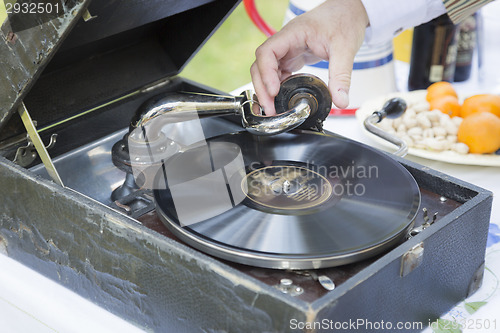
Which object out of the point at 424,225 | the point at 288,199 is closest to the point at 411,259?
the point at 424,225

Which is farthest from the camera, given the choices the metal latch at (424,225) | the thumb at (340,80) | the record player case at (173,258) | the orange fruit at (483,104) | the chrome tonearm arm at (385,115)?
the orange fruit at (483,104)

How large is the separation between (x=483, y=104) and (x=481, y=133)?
0.45 ft

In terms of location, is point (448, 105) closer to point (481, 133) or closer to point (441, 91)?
point (441, 91)

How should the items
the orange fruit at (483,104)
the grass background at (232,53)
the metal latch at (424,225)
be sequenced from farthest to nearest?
the grass background at (232,53)
the orange fruit at (483,104)
the metal latch at (424,225)

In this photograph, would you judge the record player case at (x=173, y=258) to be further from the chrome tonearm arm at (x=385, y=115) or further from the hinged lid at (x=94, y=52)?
the chrome tonearm arm at (x=385, y=115)

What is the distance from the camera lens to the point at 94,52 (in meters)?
1.49

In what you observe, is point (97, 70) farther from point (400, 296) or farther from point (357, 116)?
point (400, 296)

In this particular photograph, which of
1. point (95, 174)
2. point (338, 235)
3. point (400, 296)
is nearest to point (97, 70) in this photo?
point (95, 174)

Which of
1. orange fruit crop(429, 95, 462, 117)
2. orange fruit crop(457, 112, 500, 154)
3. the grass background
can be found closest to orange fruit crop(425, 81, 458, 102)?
orange fruit crop(429, 95, 462, 117)

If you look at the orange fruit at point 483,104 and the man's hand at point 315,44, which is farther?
the orange fruit at point 483,104

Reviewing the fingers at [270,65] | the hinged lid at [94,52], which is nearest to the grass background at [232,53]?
the hinged lid at [94,52]

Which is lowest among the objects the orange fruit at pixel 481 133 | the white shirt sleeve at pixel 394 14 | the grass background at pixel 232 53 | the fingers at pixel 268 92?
the grass background at pixel 232 53

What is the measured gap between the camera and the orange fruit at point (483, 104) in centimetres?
158

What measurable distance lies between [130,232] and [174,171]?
0.70ft
